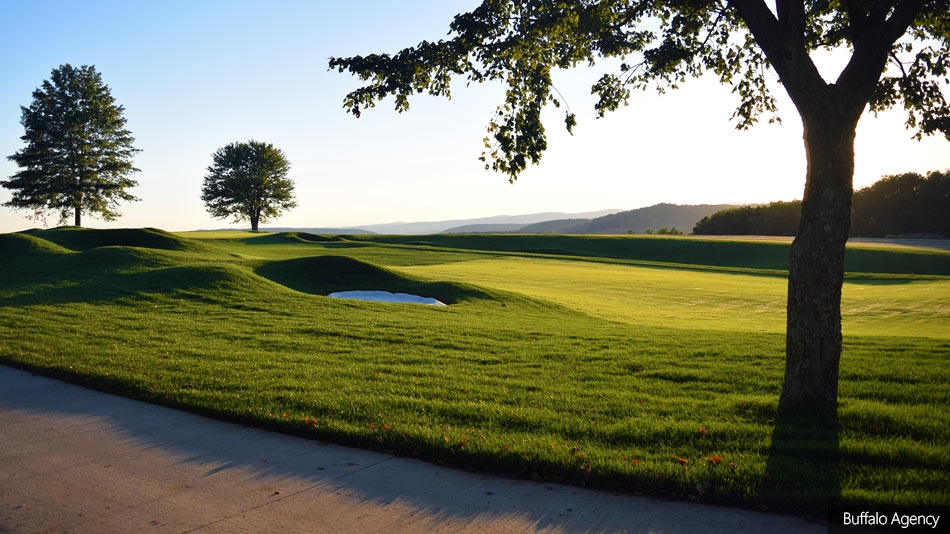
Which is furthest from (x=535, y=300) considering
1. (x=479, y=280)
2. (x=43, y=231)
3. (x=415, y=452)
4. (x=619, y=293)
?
(x=43, y=231)

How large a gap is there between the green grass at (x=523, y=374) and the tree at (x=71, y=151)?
41.9m

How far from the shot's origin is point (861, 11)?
7.63 metres

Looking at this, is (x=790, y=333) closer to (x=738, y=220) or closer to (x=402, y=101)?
(x=402, y=101)

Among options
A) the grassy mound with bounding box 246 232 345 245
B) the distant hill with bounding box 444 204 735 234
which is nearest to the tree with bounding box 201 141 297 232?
the grassy mound with bounding box 246 232 345 245

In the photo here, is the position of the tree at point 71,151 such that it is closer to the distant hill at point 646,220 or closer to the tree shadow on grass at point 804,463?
the tree shadow on grass at point 804,463

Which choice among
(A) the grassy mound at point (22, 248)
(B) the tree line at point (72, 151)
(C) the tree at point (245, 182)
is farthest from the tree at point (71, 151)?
(A) the grassy mound at point (22, 248)

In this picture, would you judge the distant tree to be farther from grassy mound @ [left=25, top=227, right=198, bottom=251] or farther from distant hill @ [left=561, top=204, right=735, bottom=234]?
grassy mound @ [left=25, top=227, right=198, bottom=251]

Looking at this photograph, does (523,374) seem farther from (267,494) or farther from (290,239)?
(290,239)

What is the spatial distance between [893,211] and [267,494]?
84.8 metres

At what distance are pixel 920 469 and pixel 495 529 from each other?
3941mm

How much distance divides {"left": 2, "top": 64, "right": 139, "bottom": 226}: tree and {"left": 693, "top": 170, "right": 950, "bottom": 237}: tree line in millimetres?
70315

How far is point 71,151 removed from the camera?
5922 cm

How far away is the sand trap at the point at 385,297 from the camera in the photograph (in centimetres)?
2116

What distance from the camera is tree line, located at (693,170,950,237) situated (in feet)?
225
